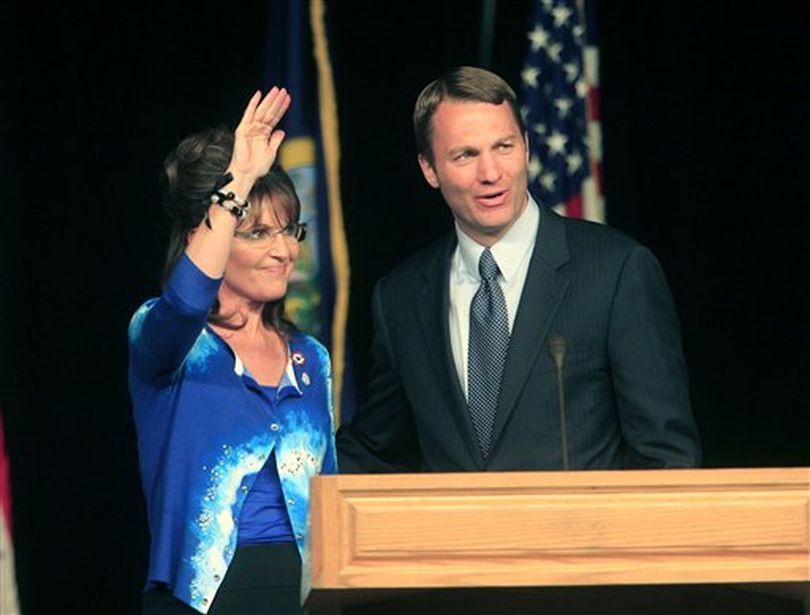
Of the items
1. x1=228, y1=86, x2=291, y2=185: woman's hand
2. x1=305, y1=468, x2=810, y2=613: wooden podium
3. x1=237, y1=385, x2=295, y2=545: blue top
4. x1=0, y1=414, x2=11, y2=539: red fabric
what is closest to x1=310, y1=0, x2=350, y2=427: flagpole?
x1=0, y1=414, x2=11, y2=539: red fabric

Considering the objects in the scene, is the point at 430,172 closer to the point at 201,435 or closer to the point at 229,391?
the point at 229,391

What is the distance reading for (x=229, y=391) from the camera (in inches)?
154

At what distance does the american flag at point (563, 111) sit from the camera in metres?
6.17

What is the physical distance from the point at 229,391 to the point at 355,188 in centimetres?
229

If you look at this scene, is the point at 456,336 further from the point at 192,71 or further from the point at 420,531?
the point at 192,71

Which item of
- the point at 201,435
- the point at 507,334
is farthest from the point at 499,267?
the point at 201,435

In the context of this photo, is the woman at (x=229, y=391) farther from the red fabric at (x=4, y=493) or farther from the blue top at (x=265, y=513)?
the red fabric at (x=4, y=493)

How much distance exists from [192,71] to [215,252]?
2.26 m

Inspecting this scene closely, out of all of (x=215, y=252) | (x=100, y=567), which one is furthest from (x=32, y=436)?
(x=215, y=252)

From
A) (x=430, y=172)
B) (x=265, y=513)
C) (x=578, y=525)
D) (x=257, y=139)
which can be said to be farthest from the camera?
(x=430, y=172)

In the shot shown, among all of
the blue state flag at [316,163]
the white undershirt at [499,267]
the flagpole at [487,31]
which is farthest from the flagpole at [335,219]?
the white undershirt at [499,267]

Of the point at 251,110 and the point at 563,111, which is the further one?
the point at 563,111

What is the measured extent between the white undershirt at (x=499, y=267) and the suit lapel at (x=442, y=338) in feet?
0.06

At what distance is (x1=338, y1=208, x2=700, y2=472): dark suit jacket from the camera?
3.91 m
